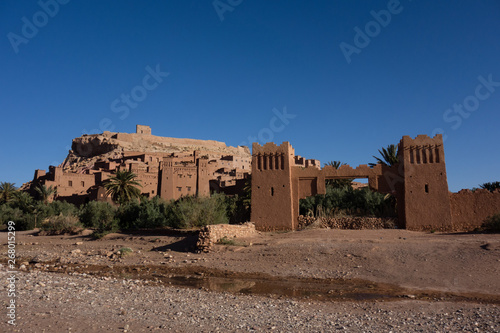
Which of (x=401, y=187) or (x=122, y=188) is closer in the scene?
(x=401, y=187)

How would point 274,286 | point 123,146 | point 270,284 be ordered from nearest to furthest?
point 274,286 < point 270,284 < point 123,146

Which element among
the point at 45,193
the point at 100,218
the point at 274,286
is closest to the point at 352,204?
the point at 274,286

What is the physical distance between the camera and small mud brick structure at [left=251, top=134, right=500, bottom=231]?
719 inches

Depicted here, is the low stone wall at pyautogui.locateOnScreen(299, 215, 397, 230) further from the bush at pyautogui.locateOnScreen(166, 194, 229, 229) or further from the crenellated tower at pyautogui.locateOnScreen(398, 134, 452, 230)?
the bush at pyautogui.locateOnScreen(166, 194, 229, 229)

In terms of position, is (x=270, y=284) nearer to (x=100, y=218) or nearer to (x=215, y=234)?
(x=215, y=234)

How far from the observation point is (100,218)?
25281 millimetres

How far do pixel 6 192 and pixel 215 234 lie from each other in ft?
101

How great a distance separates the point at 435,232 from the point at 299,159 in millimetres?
36285

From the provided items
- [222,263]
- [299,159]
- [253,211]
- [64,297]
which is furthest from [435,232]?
[299,159]

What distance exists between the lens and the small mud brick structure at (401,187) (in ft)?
59.9

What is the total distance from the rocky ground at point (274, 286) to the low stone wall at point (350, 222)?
265 cm

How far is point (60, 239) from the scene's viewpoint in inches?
876

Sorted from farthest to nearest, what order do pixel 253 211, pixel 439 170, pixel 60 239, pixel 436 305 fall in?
pixel 60 239 < pixel 253 211 < pixel 439 170 < pixel 436 305

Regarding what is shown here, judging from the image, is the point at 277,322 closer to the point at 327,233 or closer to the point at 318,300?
the point at 318,300
